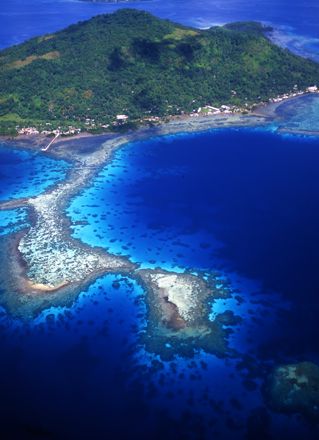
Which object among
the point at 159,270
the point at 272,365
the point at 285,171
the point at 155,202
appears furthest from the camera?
the point at 285,171

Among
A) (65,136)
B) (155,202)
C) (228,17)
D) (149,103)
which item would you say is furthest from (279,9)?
(155,202)

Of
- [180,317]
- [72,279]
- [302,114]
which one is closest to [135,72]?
[302,114]

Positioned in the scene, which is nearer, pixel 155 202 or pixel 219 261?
pixel 219 261

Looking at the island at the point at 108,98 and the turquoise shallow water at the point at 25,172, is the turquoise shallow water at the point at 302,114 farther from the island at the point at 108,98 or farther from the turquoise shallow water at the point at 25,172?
the turquoise shallow water at the point at 25,172

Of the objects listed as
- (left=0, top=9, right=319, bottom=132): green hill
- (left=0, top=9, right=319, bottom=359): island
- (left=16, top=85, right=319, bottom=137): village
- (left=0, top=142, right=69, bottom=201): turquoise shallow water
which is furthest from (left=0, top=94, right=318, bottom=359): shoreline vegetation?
(left=0, top=9, right=319, bottom=132): green hill

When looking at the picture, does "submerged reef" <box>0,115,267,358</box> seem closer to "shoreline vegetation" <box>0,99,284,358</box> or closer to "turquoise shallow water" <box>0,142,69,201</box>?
"shoreline vegetation" <box>0,99,284,358</box>

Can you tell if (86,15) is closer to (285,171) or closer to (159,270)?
(285,171)

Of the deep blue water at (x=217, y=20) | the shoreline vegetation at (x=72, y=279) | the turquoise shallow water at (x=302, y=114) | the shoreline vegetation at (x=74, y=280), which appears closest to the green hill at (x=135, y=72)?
the turquoise shallow water at (x=302, y=114)
